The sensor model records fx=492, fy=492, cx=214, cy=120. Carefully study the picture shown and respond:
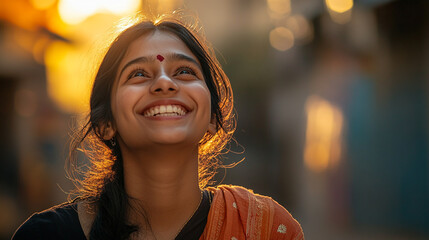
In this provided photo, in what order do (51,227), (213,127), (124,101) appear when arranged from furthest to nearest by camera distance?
(213,127) < (124,101) < (51,227)

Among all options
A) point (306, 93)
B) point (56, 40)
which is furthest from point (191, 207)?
point (56, 40)

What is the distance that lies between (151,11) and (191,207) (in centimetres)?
118

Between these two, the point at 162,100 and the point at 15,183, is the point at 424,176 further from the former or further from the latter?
the point at 15,183

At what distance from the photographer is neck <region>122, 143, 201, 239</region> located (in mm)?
2312

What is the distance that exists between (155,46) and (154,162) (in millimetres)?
570

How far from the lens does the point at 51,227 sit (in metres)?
2.16

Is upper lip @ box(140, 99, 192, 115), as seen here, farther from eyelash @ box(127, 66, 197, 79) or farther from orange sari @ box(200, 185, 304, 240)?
orange sari @ box(200, 185, 304, 240)

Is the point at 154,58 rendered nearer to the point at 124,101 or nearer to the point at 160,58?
the point at 160,58

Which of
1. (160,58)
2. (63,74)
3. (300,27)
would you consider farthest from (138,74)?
(63,74)

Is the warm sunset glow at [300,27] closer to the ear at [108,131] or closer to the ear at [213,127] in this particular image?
the ear at [213,127]

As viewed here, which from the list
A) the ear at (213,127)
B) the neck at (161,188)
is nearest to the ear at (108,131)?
A: the neck at (161,188)

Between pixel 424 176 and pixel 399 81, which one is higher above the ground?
pixel 399 81

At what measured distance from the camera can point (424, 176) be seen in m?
6.34

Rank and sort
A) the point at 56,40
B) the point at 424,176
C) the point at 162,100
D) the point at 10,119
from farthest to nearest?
the point at 56,40
the point at 10,119
the point at 424,176
the point at 162,100
